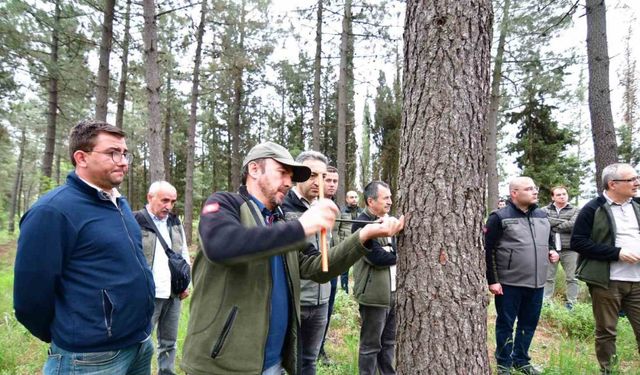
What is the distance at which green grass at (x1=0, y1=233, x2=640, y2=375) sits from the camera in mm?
4094

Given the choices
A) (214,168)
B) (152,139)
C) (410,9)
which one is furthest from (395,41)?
(214,168)

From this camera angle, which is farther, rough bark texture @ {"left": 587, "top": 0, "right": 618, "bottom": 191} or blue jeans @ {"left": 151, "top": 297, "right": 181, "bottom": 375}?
rough bark texture @ {"left": 587, "top": 0, "right": 618, "bottom": 191}

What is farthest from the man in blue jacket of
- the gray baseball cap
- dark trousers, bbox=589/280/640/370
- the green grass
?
dark trousers, bbox=589/280/640/370

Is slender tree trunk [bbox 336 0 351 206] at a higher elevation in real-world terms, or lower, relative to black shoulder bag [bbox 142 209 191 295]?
higher

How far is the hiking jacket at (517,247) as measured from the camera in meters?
3.97

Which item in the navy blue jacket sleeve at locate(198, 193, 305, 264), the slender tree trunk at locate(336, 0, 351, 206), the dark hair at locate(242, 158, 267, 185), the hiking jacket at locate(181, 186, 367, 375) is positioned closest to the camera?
the navy blue jacket sleeve at locate(198, 193, 305, 264)

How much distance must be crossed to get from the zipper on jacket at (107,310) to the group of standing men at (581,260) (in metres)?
3.55

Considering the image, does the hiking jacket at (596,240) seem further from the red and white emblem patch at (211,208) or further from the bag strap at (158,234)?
the bag strap at (158,234)

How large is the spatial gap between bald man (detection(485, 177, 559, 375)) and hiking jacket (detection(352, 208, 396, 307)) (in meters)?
1.24

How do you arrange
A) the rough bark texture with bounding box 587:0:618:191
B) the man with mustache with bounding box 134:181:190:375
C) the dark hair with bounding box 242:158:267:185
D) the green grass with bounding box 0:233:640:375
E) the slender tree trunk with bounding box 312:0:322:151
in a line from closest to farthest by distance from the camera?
1. the dark hair with bounding box 242:158:267:185
2. the man with mustache with bounding box 134:181:190:375
3. the green grass with bounding box 0:233:640:375
4. the rough bark texture with bounding box 587:0:618:191
5. the slender tree trunk with bounding box 312:0:322:151

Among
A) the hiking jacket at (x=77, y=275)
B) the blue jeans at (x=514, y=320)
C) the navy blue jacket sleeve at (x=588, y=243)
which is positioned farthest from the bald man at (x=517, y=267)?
the hiking jacket at (x=77, y=275)

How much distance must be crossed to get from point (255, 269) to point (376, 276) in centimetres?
192

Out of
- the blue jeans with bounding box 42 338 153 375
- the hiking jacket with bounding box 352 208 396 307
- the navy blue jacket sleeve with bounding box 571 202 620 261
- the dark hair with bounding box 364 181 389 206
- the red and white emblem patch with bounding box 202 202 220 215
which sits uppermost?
the dark hair with bounding box 364 181 389 206

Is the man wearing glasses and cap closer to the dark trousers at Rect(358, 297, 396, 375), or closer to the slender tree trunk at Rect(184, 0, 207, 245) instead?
the dark trousers at Rect(358, 297, 396, 375)
